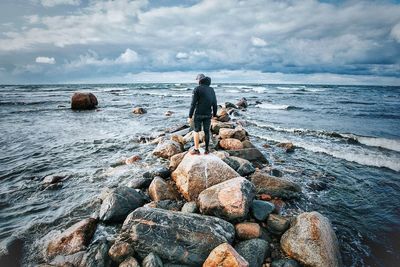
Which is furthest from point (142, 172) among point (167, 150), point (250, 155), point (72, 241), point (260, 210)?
point (260, 210)

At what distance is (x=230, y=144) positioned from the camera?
9.70 m

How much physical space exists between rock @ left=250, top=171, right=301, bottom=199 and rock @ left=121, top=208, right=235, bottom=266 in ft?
7.40

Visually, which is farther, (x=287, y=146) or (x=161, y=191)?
(x=287, y=146)

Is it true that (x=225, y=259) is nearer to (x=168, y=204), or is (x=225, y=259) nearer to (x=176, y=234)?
(x=176, y=234)

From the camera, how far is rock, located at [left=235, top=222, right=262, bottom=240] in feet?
14.9

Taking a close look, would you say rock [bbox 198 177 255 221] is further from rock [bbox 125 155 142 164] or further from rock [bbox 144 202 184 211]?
rock [bbox 125 155 142 164]

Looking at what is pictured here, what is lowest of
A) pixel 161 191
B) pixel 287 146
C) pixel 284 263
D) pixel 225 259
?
pixel 287 146

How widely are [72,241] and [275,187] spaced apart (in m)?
4.69

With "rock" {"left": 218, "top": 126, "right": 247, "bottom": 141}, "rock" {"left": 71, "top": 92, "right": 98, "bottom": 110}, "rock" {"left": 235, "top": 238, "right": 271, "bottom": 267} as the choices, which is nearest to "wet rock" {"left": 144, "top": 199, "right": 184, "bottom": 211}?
"rock" {"left": 235, "top": 238, "right": 271, "bottom": 267}

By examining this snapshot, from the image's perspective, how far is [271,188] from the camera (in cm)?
645

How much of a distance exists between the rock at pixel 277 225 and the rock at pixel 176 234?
92 cm

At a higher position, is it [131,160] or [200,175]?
[200,175]

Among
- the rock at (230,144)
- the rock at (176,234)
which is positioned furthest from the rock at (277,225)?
the rock at (230,144)

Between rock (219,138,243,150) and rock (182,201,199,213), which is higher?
rock (219,138,243,150)
